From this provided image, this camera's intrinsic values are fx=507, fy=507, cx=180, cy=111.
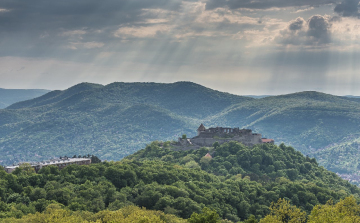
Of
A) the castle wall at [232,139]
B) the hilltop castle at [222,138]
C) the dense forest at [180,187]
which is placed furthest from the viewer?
the hilltop castle at [222,138]

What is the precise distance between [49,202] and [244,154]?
2814 inches

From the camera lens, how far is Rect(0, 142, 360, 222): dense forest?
278 ft

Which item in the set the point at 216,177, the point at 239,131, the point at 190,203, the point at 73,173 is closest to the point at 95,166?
the point at 73,173

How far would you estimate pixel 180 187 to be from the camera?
103 metres

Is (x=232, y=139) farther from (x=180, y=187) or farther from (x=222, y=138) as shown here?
(x=180, y=187)

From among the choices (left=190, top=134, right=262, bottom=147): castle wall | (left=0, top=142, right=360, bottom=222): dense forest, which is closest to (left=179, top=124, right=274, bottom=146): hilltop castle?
(left=190, top=134, right=262, bottom=147): castle wall

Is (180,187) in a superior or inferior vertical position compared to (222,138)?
inferior

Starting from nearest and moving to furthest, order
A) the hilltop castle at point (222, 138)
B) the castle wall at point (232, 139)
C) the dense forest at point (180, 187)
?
the dense forest at point (180, 187) < the castle wall at point (232, 139) < the hilltop castle at point (222, 138)

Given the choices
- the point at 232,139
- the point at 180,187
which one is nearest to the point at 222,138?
the point at 232,139

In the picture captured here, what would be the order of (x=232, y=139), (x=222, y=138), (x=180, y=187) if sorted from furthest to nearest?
(x=222, y=138), (x=232, y=139), (x=180, y=187)

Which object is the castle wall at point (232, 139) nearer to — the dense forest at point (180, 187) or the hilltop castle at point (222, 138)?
the hilltop castle at point (222, 138)

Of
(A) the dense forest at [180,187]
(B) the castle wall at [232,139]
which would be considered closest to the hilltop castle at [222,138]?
(B) the castle wall at [232,139]

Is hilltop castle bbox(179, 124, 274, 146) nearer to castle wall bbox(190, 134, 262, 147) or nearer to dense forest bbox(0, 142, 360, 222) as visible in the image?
castle wall bbox(190, 134, 262, 147)

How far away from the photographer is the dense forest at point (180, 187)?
84.8m
